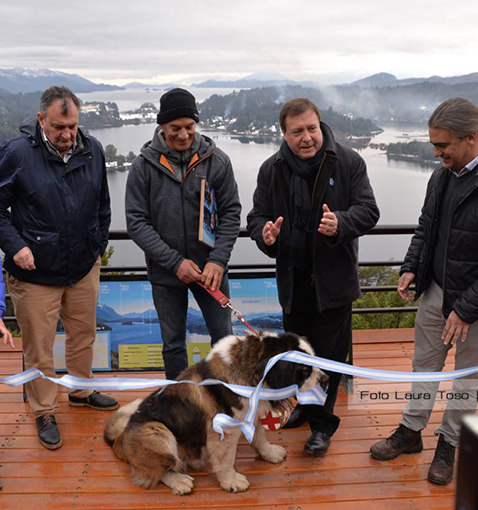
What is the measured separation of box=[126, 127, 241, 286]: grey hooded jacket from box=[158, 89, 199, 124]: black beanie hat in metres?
0.26

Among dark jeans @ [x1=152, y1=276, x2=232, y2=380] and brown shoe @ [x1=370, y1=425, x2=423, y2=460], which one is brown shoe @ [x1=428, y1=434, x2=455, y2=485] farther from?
dark jeans @ [x1=152, y1=276, x2=232, y2=380]

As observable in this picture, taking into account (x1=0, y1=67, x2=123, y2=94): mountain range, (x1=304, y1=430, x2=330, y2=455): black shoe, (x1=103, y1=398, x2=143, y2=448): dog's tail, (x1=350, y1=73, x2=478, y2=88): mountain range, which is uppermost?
(x1=350, y1=73, x2=478, y2=88): mountain range

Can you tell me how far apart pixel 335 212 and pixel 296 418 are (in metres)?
1.59

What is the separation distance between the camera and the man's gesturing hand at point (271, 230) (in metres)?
3.17

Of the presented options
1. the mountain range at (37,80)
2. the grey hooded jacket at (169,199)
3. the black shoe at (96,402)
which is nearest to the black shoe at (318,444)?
the grey hooded jacket at (169,199)

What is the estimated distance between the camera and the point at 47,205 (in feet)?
11.3

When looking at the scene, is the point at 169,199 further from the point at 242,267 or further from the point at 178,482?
the point at 178,482

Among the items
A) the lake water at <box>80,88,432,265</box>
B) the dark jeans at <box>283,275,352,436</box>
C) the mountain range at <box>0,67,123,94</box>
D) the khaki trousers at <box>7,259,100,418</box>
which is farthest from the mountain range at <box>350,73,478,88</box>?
the khaki trousers at <box>7,259,100,418</box>

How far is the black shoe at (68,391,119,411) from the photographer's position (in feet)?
13.6

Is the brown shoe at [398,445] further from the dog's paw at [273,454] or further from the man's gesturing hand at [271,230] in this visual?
the man's gesturing hand at [271,230]

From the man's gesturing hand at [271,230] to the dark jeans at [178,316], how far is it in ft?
2.30

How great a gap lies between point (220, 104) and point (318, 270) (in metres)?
4.78

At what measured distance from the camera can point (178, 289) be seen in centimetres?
375

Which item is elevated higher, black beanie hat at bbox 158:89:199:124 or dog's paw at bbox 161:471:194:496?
black beanie hat at bbox 158:89:199:124
